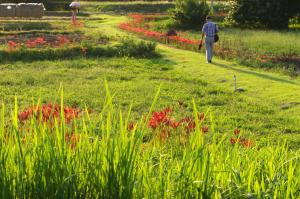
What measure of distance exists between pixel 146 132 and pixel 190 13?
23.7 metres

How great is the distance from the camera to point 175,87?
43.1 feet

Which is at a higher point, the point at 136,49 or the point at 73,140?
the point at 73,140

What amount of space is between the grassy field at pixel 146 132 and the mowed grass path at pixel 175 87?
1.1 inches

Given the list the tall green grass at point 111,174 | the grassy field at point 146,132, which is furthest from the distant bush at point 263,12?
the tall green grass at point 111,174

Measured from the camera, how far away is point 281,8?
32.3m

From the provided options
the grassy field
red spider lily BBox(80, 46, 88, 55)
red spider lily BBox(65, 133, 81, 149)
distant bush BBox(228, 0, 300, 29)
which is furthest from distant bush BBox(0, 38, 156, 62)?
distant bush BBox(228, 0, 300, 29)

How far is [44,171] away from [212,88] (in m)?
9.98

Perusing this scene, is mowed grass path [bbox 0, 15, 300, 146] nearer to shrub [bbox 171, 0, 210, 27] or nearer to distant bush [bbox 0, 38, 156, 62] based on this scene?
distant bush [bbox 0, 38, 156, 62]

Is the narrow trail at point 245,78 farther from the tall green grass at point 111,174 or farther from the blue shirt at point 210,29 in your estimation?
the tall green grass at point 111,174

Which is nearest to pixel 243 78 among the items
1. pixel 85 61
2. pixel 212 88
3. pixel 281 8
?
pixel 212 88

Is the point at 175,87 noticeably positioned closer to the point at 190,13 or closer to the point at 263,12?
the point at 190,13

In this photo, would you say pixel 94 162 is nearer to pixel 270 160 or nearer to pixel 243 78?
pixel 270 160

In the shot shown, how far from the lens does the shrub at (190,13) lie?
3169cm

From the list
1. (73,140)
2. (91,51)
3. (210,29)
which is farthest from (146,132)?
(91,51)
